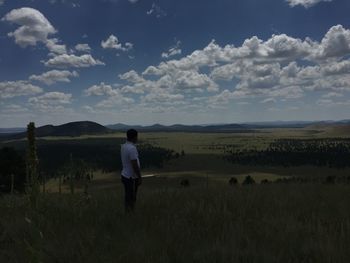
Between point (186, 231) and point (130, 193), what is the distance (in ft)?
9.51

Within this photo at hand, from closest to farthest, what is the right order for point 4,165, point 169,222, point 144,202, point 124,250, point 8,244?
point 124,250 < point 8,244 < point 169,222 < point 144,202 < point 4,165

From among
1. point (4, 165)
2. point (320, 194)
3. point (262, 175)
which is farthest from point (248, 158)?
point (320, 194)

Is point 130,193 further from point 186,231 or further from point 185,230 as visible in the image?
point 186,231

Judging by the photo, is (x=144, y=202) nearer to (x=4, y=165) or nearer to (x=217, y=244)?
(x=217, y=244)

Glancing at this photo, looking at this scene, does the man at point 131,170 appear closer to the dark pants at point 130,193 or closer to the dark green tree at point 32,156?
the dark pants at point 130,193

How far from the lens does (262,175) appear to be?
13675 cm

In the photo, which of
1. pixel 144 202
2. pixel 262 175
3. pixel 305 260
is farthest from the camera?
pixel 262 175

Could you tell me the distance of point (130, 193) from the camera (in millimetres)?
9695

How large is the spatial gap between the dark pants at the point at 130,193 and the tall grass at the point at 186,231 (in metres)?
0.24

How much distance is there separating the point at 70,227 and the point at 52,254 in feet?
5.62

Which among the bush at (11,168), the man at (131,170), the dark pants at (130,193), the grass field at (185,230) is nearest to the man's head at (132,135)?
the man at (131,170)

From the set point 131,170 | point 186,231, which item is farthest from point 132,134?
point 186,231

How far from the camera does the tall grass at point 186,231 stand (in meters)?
5.70

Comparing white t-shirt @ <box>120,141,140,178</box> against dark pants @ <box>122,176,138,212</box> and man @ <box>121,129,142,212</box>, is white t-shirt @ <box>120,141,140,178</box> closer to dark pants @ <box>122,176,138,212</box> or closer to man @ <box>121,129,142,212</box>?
man @ <box>121,129,142,212</box>
